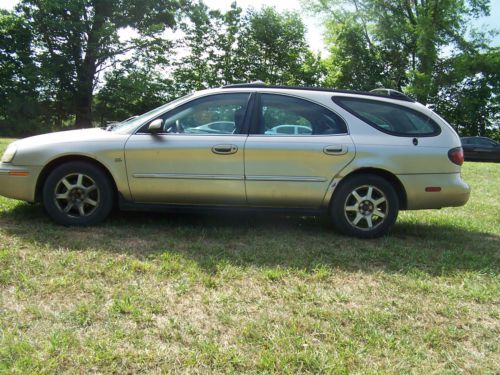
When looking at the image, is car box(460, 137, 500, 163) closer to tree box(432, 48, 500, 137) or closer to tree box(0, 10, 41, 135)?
tree box(432, 48, 500, 137)

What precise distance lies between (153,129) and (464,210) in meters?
5.02

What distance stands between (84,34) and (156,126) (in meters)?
27.1

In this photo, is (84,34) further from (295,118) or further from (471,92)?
(295,118)

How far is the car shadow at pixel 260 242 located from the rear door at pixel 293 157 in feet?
1.43

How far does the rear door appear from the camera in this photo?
14.9 feet

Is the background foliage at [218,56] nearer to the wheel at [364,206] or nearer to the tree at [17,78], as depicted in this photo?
the tree at [17,78]

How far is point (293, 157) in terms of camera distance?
14.9 ft

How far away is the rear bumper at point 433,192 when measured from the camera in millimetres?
4684

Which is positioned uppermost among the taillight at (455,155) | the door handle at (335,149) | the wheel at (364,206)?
the door handle at (335,149)

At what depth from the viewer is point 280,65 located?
31453 mm

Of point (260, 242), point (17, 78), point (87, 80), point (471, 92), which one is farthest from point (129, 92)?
point (260, 242)

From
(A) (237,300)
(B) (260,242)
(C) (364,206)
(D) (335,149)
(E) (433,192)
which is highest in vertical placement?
(D) (335,149)

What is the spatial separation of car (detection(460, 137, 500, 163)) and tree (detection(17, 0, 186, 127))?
19.4 m

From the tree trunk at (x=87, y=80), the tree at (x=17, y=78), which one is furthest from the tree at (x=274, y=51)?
the tree at (x=17, y=78)
